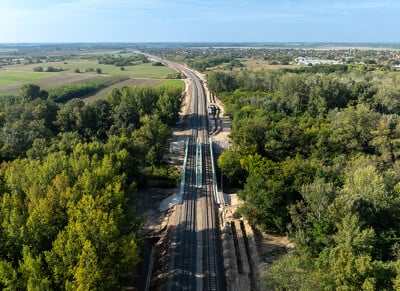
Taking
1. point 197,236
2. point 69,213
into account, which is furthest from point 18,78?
point 69,213

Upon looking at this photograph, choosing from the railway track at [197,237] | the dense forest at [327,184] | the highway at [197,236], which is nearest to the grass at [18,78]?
the dense forest at [327,184]

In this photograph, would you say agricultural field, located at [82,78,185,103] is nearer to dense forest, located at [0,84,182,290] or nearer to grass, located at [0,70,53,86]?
grass, located at [0,70,53,86]

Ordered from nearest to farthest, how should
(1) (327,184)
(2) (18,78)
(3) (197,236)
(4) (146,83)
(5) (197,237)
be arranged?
(1) (327,184) → (5) (197,237) → (3) (197,236) → (4) (146,83) → (2) (18,78)

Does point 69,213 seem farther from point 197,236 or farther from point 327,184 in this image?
point 327,184

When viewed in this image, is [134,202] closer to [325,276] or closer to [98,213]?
[98,213]

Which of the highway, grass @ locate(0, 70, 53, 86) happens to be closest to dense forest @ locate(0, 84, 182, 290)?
the highway
